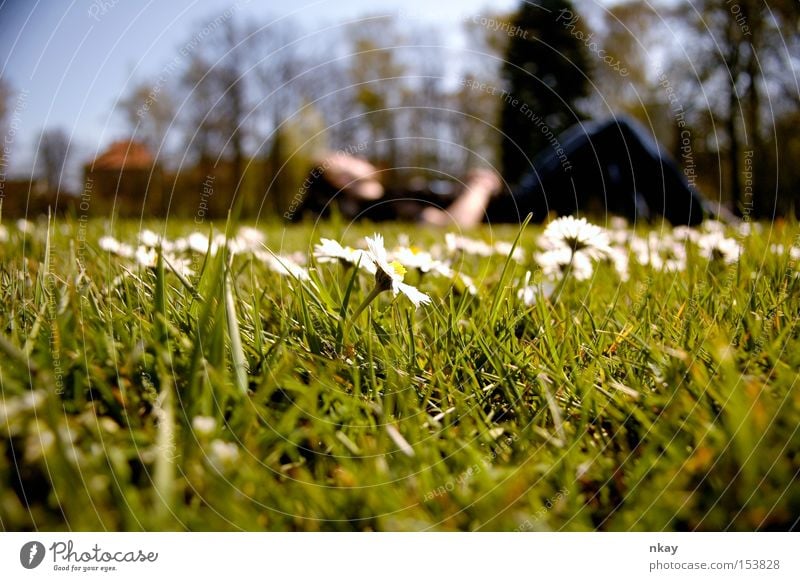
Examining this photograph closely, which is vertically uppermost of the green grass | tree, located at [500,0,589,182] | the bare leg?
tree, located at [500,0,589,182]

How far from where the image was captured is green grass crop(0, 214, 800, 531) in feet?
1.37

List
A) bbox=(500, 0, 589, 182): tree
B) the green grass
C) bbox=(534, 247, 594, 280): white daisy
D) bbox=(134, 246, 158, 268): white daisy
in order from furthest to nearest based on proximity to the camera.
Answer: bbox=(500, 0, 589, 182): tree, bbox=(534, 247, 594, 280): white daisy, bbox=(134, 246, 158, 268): white daisy, the green grass

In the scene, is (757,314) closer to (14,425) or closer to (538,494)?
(538,494)

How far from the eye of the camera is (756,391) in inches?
19.4

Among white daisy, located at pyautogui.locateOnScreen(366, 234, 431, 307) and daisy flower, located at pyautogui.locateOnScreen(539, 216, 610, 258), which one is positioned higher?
daisy flower, located at pyautogui.locateOnScreen(539, 216, 610, 258)

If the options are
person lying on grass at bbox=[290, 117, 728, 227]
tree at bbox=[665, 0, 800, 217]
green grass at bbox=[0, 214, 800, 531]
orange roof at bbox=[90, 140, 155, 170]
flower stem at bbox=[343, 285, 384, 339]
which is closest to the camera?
green grass at bbox=[0, 214, 800, 531]

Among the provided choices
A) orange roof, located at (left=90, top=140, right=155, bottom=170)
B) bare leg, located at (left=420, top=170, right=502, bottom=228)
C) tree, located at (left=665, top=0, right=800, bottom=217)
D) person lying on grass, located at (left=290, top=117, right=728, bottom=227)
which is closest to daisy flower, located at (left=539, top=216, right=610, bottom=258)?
tree, located at (left=665, top=0, right=800, bottom=217)

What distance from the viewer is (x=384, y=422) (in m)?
0.50

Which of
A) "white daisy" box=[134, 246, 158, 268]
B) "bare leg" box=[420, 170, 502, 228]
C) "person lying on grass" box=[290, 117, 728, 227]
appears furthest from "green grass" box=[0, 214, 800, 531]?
"bare leg" box=[420, 170, 502, 228]

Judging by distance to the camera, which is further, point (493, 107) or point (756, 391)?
point (493, 107)

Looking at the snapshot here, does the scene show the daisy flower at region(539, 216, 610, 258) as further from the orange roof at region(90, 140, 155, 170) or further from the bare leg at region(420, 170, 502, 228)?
the bare leg at region(420, 170, 502, 228)

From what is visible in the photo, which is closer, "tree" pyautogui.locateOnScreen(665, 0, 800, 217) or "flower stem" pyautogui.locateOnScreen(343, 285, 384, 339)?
"flower stem" pyautogui.locateOnScreen(343, 285, 384, 339)

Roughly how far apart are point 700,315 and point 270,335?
0.51 m
